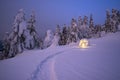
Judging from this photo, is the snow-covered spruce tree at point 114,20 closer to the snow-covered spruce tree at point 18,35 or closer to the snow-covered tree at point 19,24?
the snow-covered spruce tree at point 18,35

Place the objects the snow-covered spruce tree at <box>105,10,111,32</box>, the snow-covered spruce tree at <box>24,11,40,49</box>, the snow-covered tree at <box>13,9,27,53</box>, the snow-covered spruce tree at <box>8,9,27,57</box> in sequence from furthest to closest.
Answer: the snow-covered spruce tree at <box>105,10,111,32</box>
the snow-covered spruce tree at <box>24,11,40,49</box>
the snow-covered spruce tree at <box>8,9,27,57</box>
the snow-covered tree at <box>13,9,27,53</box>

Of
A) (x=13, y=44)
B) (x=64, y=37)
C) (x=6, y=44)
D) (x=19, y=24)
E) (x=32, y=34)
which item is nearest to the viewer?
(x=19, y=24)

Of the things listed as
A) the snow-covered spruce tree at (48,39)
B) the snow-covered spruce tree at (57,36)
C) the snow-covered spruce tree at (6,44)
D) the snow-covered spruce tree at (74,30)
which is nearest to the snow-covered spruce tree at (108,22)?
the snow-covered spruce tree at (74,30)

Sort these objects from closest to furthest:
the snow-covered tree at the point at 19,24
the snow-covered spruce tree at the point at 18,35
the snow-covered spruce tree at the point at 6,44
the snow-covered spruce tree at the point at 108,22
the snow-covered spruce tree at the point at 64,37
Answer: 1. the snow-covered tree at the point at 19,24
2. the snow-covered spruce tree at the point at 18,35
3. the snow-covered spruce tree at the point at 6,44
4. the snow-covered spruce tree at the point at 64,37
5. the snow-covered spruce tree at the point at 108,22

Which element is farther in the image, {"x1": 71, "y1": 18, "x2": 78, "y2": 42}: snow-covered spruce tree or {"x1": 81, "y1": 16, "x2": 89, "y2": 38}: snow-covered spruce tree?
{"x1": 81, "y1": 16, "x2": 89, "y2": 38}: snow-covered spruce tree

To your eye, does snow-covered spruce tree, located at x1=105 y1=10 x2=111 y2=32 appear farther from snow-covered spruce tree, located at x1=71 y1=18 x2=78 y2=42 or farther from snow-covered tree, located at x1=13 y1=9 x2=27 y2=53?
snow-covered tree, located at x1=13 y1=9 x2=27 y2=53

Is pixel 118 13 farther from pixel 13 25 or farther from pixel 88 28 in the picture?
pixel 13 25

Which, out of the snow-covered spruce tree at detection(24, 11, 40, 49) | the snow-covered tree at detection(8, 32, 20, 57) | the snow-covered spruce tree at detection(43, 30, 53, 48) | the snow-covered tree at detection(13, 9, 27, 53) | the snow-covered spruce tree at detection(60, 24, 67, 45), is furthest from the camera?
the snow-covered spruce tree at detection(60, 24, 67, 45)

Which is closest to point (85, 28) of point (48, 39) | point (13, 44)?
point (48, 39)

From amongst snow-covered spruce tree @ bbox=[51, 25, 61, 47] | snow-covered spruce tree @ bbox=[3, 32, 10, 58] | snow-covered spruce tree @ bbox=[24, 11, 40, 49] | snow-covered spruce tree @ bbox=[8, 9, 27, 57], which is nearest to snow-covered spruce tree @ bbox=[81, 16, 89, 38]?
snow-covered spruce tree @ bbox=[51, 25, 61, 47]

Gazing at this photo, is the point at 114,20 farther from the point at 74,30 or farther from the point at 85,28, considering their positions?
the point at 74,30

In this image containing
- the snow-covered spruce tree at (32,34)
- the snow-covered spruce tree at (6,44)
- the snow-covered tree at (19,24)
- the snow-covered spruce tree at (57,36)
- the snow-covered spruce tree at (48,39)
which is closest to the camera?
the snow-covered tree at (19,24)

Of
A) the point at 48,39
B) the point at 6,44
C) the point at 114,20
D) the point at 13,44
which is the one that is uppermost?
the point at 114,20

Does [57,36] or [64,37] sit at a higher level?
[57,36]
